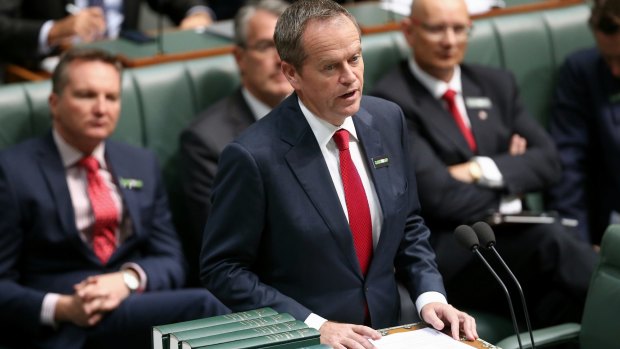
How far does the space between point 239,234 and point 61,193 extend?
43.6 inches

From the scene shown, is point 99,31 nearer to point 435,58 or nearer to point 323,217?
point 435,58

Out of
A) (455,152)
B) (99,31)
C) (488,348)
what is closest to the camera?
(488,348)

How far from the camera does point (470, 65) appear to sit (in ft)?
13.7

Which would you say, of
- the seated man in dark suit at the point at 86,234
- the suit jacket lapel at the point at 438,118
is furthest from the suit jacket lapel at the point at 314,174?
the suit jacket lapel at the point at 438,118

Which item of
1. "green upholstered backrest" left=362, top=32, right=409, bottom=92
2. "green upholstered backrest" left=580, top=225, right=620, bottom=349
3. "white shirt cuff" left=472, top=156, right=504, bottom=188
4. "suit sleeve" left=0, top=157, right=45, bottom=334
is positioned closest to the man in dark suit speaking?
"green upholstered backrest" left=580, top=225, right=620, bottom=349

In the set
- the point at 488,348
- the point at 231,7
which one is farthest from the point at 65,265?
the point at 231,7

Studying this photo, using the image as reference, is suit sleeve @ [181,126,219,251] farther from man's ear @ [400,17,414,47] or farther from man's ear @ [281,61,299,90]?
man's ear @ [281,61,299,90]

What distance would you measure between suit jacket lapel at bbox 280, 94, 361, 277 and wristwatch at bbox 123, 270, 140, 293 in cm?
109

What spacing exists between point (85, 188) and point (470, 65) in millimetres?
1476

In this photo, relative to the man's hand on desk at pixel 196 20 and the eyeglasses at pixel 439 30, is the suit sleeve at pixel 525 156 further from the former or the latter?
the man's hand on desk at pixel 196 20

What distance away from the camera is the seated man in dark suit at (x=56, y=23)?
436cm

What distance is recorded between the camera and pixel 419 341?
240 centimetres

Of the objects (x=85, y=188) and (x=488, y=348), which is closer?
(x=488, y=348)

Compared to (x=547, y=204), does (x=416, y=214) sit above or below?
above
